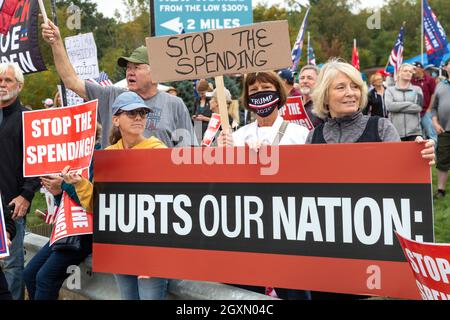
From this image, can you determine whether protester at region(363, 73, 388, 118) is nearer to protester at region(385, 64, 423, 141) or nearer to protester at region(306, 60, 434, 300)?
protester at region(385, 64, 423, 141)

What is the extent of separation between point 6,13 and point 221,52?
271 cm

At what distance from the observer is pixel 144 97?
217 inches

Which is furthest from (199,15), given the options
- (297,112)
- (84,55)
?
(297,112)

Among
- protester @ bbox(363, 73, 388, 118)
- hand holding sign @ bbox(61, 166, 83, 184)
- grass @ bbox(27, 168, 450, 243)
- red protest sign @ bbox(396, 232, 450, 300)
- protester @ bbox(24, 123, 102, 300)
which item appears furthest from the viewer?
protester @ bbox(363, 73, 388, 118)

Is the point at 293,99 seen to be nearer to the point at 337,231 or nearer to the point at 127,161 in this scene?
the point at 127,161

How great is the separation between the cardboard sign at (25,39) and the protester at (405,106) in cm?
598

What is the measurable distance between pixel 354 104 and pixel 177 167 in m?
1.10

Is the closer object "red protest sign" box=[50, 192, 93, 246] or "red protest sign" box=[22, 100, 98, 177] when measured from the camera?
"red protest sign" box=[22, 100, 98, 177]

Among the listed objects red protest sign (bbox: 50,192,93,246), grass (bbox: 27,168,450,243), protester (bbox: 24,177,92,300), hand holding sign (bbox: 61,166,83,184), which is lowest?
grass (bbox: 27,168,450,243)

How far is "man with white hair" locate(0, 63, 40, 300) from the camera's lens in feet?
17.1

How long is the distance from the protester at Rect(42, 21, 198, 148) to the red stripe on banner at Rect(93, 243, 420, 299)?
4.13 feet

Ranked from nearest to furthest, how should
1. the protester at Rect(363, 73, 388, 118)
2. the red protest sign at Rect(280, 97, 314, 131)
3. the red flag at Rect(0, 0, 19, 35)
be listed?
the red flag at Rect(0, 0, 19, 35) → the red protest sign at Rect(280, 97, 314, 131) → the protester at Rect(363, 73, 388, 118)

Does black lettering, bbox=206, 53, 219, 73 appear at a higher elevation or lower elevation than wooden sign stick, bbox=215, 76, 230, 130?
higher

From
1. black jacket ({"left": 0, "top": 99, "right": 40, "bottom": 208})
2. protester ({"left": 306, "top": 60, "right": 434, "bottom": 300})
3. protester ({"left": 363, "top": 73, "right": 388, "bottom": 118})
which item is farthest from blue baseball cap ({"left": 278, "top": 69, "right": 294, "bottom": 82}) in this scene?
protester ({"left": 363, "top": 73, "right": 388, "bottom": 118})
